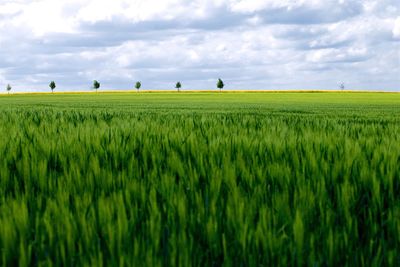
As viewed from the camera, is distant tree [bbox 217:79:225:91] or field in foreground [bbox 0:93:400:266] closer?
field in foreground [bbox 0:93:400:266]

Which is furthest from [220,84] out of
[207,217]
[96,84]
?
[207,217]

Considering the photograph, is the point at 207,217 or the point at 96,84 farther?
the point at 96,84

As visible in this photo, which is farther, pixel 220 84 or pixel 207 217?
pixel 220 84

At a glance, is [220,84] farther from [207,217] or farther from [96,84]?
[207,217]

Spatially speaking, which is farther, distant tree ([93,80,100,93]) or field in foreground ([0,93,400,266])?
distant tree ([93,80,100,93])

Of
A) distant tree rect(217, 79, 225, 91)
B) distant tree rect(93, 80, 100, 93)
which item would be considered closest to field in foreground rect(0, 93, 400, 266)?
distant tree rect(217, 79, 225, 91)

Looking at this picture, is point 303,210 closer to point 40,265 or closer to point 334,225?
point 334,225

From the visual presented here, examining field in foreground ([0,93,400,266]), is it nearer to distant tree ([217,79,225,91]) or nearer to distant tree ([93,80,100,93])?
distant tree ([217,79,225,91])

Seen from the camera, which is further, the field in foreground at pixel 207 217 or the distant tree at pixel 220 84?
the distant tree at pixel 220 84

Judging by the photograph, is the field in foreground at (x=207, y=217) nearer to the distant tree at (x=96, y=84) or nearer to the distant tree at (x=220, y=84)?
the distant tree at (x=220, y=84)

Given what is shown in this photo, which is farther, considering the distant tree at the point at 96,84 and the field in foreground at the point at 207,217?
the distant tree at the point at 96,84

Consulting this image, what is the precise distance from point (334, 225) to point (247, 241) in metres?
0.53

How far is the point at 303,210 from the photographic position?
2014 mm

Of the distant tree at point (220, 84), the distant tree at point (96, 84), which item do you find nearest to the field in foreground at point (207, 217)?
the distant tree at point (220, 84)
